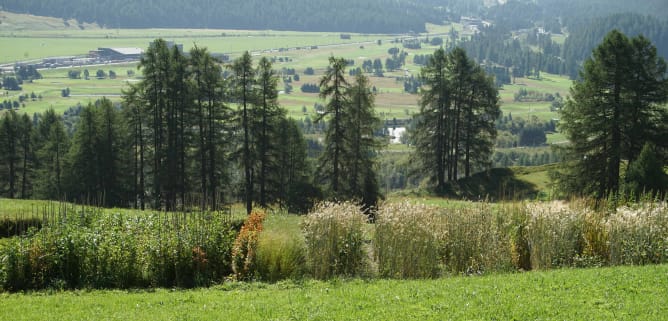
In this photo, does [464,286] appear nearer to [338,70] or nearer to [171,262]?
[171,262]

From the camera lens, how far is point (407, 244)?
1508cm

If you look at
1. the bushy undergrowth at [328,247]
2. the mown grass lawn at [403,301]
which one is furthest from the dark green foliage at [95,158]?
the mown grass lawn at [403,301]

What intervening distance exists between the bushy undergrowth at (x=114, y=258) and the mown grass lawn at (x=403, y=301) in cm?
73


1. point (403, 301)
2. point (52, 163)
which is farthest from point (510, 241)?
point (52, 163)

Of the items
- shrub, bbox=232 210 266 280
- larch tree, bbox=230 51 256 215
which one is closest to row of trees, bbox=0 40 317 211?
larch tree, bbox=230 51 256 215

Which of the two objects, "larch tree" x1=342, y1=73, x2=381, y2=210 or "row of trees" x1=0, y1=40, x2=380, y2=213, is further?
"larch tree" x1=342, y1=73, x2=381, y2=210

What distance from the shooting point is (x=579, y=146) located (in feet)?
115

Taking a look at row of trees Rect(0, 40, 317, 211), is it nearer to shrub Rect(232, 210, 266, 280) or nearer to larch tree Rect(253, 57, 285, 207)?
larch tree Rect(253, 57, 285, 207)

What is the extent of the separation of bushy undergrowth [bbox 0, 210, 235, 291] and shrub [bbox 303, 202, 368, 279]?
2.15 m

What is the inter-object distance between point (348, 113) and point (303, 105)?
473 ft

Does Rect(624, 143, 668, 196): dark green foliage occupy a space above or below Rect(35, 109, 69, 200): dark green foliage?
above

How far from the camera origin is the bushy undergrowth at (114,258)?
1402cm

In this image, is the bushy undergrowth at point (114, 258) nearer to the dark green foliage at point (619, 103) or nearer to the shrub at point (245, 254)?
the shrub at point (245, 254)

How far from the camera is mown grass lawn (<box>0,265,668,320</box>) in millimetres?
10500
